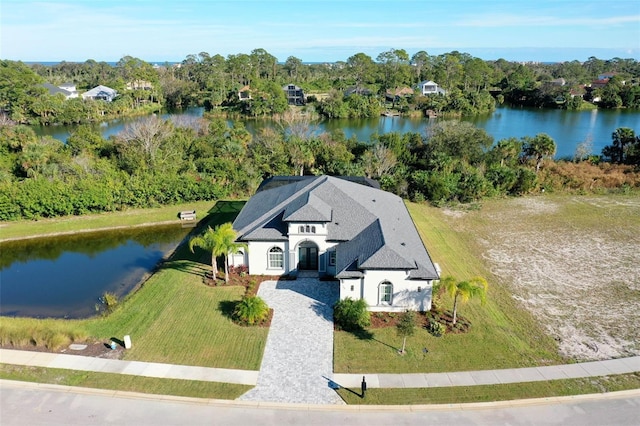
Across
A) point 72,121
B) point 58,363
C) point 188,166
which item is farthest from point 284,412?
point 72,121

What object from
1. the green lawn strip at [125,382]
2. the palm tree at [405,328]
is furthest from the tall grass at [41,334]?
the palm tree at [405,328]

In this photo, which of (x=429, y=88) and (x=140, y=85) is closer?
(x=429, y=88)

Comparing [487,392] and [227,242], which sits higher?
[227,242]

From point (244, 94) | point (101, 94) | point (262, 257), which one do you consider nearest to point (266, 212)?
point (262, 257)

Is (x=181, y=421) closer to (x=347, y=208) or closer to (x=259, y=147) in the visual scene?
(x=347, y=208)

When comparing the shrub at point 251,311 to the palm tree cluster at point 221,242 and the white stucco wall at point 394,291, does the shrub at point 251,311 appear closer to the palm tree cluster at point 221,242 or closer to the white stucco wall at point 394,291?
the palm tree cluster at point 221,242

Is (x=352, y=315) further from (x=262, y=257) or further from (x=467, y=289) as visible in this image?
(x=262, y=257)
